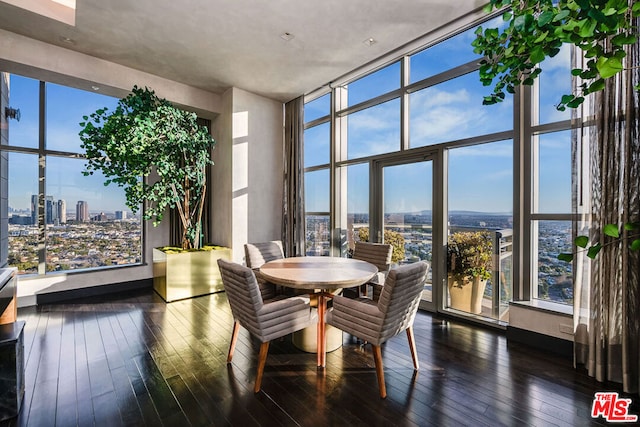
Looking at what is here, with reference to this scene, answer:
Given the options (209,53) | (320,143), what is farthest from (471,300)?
(209,53)

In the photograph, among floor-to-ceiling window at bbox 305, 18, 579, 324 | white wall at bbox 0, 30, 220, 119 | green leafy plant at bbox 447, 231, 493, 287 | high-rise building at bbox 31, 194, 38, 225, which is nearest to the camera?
floor-to-ceiling window at bbox 305, 18, 579, 324

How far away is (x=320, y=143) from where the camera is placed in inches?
210

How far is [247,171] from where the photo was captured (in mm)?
5223

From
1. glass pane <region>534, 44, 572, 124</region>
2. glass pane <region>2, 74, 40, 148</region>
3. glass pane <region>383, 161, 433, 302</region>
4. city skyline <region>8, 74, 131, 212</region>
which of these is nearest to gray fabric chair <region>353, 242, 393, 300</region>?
glass pane <region>383, 161, 433, 302</region>

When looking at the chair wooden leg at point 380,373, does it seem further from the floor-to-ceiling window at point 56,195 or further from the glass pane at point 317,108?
the floor-to-ceiling window at point 56,195

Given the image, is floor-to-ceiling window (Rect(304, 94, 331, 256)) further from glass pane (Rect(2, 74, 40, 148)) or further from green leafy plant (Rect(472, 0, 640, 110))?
glass pane (Rect(2, 74, 40, 148))

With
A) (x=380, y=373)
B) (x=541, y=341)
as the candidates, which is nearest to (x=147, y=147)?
(x=380, y=373)

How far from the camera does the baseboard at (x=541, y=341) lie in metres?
2.67

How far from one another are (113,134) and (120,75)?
1.15m

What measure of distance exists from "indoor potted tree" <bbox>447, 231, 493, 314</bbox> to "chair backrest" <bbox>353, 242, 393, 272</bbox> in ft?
2.58

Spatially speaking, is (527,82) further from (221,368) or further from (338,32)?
(221,368)

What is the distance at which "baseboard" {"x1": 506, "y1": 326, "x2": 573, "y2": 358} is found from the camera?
267cm

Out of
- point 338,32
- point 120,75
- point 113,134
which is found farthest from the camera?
point 120,75

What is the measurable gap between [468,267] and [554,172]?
1.36 metres
